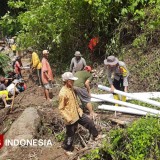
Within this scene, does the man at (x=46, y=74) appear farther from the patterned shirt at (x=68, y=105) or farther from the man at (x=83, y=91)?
the patterned shirt at (x=68, y=105)

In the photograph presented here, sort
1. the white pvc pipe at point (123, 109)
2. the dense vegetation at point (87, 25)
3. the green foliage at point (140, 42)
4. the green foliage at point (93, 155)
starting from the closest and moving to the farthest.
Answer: the green foliage at point (93, 155) < the white pvc pipe at point (123, 109) < the green foliage at point (140, 42) < the dense vegetation at point (87, 25)

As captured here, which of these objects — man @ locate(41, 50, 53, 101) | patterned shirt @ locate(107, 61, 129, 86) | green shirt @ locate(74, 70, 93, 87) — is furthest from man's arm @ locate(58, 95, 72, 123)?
man @ locate(41, 50, 53, 101)

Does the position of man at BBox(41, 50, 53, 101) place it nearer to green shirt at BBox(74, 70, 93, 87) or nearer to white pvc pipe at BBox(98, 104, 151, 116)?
green shirt at BBox(74, 70, 93, 87)

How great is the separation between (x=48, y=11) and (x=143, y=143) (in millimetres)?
7542

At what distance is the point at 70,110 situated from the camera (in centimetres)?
630

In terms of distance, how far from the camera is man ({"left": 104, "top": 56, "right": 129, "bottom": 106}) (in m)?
7.27

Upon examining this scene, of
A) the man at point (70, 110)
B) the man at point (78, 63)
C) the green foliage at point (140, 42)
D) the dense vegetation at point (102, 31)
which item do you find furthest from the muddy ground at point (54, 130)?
the green foliage at point (140, 42)

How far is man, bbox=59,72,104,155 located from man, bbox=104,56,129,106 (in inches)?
48.2

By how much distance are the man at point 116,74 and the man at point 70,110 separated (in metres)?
1.23

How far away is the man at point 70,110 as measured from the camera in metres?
6.18

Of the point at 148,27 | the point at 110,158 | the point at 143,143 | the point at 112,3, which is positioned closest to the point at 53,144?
the point at 110,158

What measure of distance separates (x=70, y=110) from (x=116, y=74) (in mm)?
1839

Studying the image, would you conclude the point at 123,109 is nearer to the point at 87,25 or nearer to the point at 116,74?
the point at 116,74

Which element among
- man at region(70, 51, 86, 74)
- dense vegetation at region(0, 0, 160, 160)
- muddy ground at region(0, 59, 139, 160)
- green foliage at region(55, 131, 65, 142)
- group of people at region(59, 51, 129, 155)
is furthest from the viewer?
dense vegetation at region(0, 0, 160, 160)
